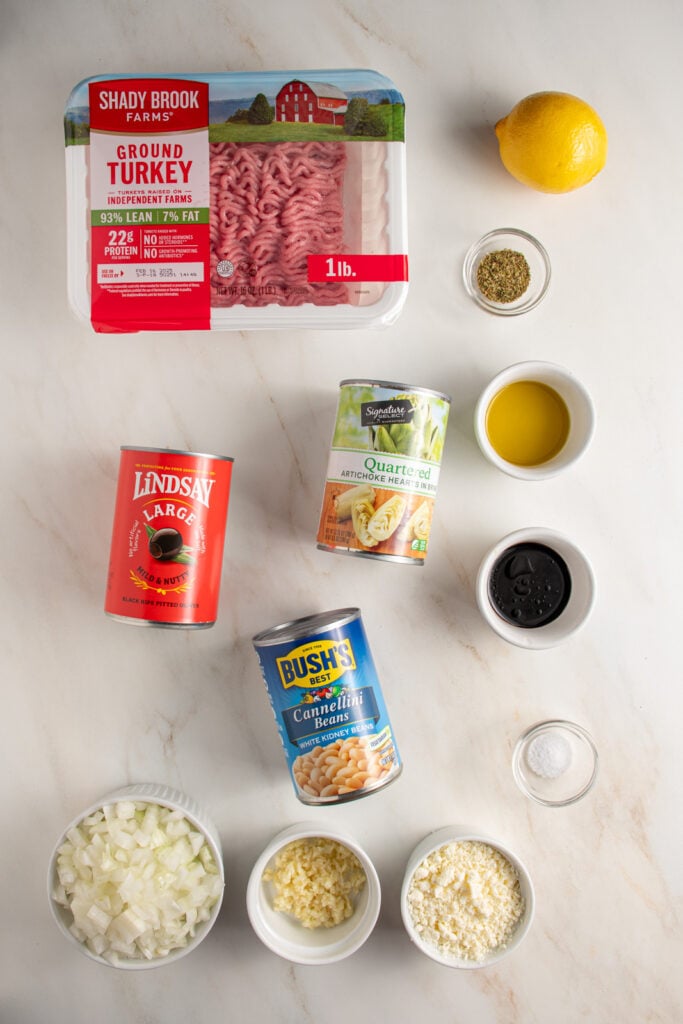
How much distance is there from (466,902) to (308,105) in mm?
1297

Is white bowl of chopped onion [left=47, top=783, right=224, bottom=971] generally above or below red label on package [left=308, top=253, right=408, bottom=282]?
below

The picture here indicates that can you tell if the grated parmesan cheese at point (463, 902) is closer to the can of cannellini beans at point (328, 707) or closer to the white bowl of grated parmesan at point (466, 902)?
the white bowl of grated parmesan at point (466, 902)

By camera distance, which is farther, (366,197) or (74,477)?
(74,477)

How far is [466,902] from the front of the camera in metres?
1.23

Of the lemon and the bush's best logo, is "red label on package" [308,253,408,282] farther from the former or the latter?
the bush's best logo

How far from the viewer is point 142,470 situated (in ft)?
3.73

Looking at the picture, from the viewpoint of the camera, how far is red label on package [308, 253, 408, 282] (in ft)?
3.96

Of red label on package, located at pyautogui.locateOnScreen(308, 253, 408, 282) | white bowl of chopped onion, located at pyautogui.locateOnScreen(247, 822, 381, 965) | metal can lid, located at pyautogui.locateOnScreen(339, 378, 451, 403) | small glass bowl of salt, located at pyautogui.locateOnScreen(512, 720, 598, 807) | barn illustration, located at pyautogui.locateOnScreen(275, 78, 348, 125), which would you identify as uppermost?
barn illustration, located at pyautogui.locateOnScreen(275, 78, 348, 125)

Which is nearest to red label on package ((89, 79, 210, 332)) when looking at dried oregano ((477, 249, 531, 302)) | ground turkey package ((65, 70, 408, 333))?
ground turkey package ((65, 70, 408, 333))

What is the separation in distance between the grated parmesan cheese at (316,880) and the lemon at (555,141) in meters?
1.14

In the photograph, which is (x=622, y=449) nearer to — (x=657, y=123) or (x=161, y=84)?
(x=657, y=123)

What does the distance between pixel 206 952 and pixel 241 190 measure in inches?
50.8

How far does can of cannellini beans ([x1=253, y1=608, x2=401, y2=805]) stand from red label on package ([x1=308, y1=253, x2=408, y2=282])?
20.7 inches

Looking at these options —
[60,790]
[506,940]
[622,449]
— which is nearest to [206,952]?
[60,790]
